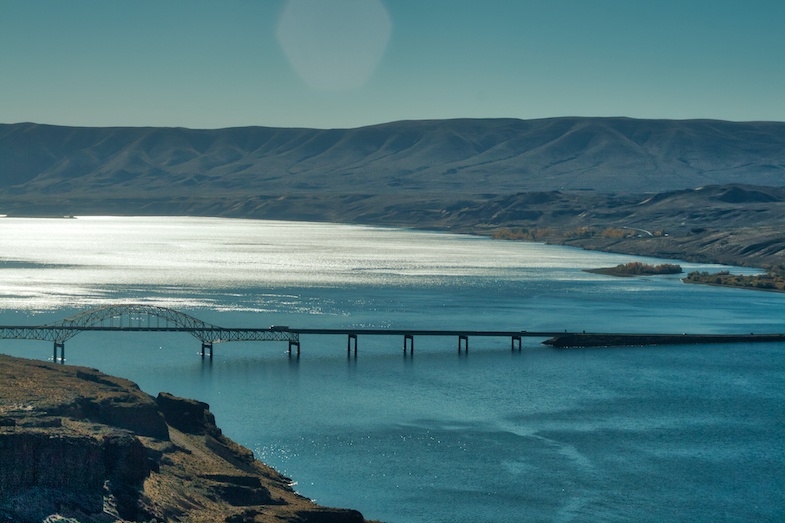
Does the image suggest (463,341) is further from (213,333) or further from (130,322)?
(130,322)

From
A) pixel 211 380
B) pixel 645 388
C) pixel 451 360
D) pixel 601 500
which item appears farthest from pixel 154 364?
pixel 601 500

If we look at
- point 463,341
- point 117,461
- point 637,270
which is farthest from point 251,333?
point 637,270

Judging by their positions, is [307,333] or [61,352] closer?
[61,352]

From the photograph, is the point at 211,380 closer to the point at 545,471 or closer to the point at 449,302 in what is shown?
the point at 545,471

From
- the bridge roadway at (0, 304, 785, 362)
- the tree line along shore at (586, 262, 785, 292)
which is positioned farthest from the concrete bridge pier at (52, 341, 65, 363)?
the tree line along shore at (586, 262, 785, 292)

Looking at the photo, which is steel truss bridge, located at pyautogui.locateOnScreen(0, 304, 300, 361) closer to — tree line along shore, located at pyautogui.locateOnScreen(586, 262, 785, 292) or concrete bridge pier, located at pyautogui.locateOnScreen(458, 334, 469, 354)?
concrete bridge pier, located at pyautogui.locateOnScreen(458, 334, 469, 354)

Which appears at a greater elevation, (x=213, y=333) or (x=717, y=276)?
(x=717, y=276)
